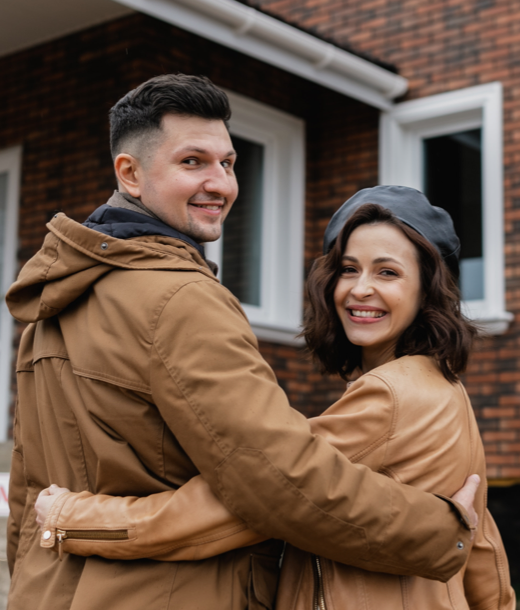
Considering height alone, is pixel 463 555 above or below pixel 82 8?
below

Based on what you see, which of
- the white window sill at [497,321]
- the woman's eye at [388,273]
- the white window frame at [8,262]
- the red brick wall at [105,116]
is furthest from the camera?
the white window frame at [8,262]

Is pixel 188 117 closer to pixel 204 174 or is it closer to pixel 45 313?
pixel 204 174

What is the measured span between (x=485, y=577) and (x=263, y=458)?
0.98 meters

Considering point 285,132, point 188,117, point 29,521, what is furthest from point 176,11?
point 29,521

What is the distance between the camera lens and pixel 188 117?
2506mm

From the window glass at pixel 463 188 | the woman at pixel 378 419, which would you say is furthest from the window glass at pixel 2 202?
the woman at pixel 378 419

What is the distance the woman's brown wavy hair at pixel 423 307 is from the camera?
265 cm

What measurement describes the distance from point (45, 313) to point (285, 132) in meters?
6.94

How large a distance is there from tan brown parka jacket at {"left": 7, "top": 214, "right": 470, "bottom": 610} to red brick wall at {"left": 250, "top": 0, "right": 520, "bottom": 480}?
5455 millimetres

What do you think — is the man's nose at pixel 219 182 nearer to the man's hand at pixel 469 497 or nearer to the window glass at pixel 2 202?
the man's hand at pixel 469 497

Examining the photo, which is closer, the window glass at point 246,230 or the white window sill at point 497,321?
the white window sill at point 497,321

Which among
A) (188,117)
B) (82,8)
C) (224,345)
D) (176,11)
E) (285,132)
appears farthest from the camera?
(285,132)

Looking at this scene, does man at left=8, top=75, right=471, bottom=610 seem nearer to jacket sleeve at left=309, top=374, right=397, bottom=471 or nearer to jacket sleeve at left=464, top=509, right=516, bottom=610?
jacket sleeve at left=309, top=374, right=397, bottom=471

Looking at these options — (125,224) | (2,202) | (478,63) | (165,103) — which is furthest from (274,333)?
(125,224)
